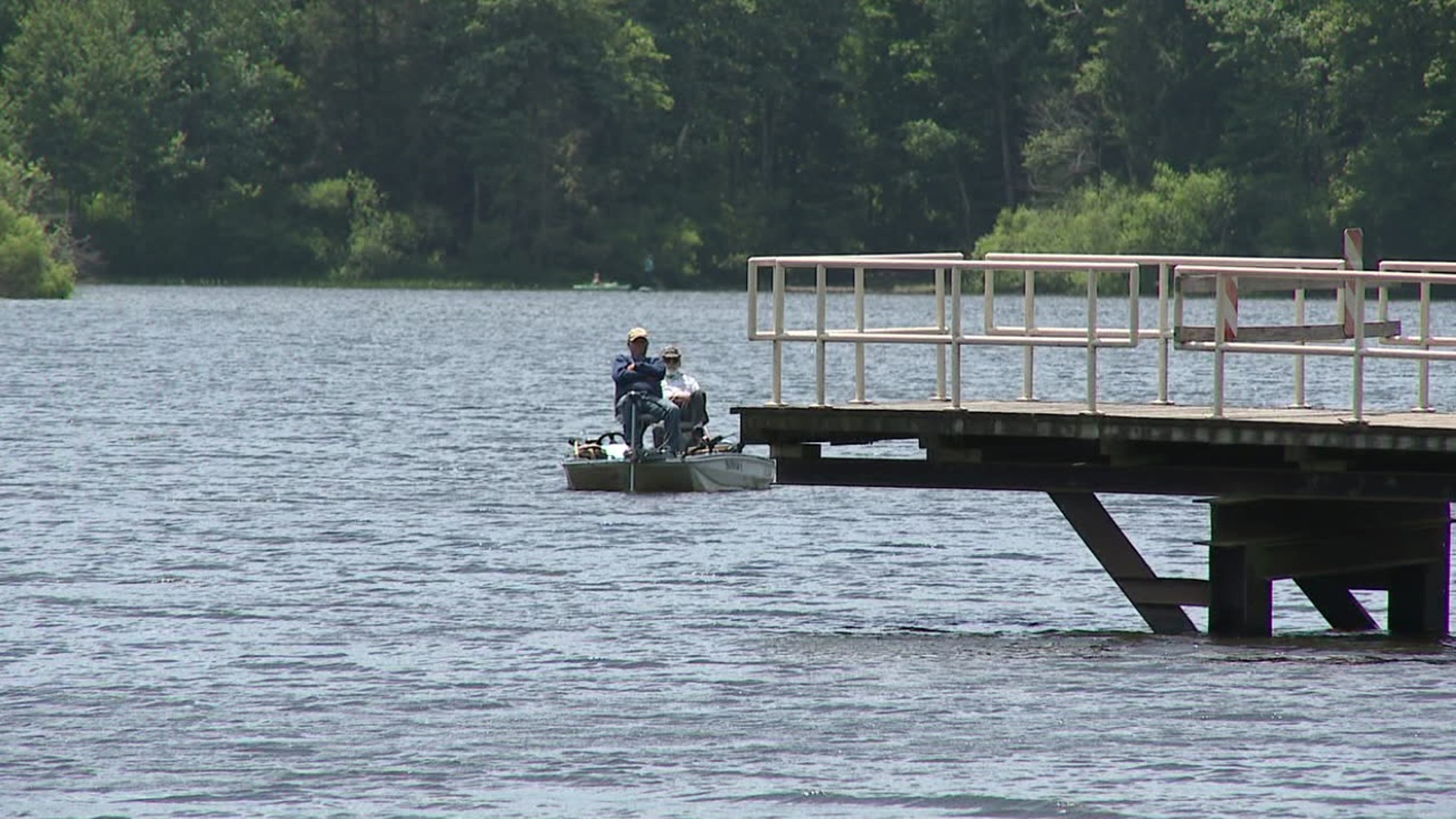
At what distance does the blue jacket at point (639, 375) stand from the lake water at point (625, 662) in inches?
69.4

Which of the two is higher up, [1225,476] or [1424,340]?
[1424,340]

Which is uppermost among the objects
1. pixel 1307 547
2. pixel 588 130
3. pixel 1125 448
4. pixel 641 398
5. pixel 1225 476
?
pixel 588 130

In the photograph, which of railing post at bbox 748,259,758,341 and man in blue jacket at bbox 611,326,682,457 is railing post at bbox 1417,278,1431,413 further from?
man in blue jacket at bbox 611,326,682,457

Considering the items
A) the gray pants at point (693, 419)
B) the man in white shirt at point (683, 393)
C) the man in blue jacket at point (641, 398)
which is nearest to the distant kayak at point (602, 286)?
the gray pants at point (693, 419)

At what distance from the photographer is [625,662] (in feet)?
80.8

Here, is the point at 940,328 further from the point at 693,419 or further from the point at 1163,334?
the point at 693,419

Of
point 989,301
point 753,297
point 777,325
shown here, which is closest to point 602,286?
point 989,301

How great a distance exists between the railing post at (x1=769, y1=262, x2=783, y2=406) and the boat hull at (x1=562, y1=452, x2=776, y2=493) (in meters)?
14.5

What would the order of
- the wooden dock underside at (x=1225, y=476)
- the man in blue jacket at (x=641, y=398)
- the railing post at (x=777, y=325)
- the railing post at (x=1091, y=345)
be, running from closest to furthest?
the wooden dock underside at (x=1225, y=476) → the railing post at (x=1091, y=345) → the railing post at (x=777, y=325) → the man in blue jacket at (x=641, y=398)

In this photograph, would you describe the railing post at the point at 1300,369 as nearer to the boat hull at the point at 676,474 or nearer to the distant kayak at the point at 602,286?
the boat hull at the point at 676,474

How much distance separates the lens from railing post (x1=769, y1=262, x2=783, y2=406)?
23.9m

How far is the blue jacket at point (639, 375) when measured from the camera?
36250 mm

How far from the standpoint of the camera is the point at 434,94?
138m

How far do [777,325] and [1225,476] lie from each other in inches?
152
